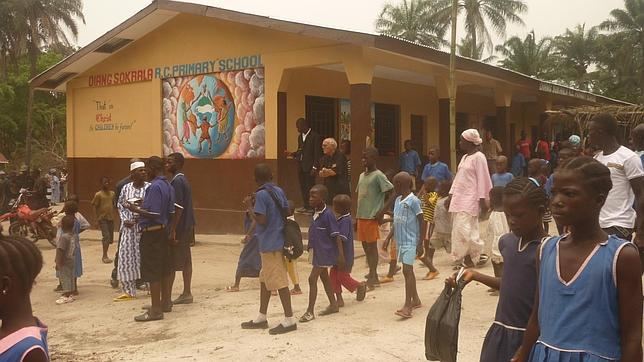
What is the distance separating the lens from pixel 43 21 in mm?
33875

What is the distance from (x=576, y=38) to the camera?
4228cm

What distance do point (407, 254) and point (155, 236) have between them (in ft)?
8.35

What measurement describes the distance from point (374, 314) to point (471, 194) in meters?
1.73

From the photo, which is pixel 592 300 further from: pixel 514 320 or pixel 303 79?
pixel 303 79

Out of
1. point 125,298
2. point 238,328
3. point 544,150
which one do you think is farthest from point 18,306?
point 544,150

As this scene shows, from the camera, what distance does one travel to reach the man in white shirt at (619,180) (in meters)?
4.31

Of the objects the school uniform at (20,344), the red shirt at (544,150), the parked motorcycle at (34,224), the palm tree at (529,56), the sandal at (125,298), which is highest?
the palm tree at (529,56)

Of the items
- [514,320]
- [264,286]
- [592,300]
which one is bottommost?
[264,286]

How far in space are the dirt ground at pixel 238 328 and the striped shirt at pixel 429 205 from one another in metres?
0.69

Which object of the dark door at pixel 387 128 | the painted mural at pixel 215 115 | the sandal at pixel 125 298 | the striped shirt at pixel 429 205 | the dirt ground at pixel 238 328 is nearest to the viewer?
the dirt ground at pixel 238 328

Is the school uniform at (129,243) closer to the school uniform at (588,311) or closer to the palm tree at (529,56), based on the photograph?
the school uniform at (588,311)

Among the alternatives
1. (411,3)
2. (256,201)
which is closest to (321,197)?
(256,201)

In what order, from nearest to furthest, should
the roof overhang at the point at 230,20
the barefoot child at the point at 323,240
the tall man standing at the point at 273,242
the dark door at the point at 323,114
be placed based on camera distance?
the tall man standing at the point at 273,242, the barefoot child at the point at 323,240, the roof overhang at the point at 230,20, the dark door at the point at 323,114

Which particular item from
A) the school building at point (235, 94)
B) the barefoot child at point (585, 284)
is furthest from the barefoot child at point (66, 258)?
the barefoot child at point (585, 284)
